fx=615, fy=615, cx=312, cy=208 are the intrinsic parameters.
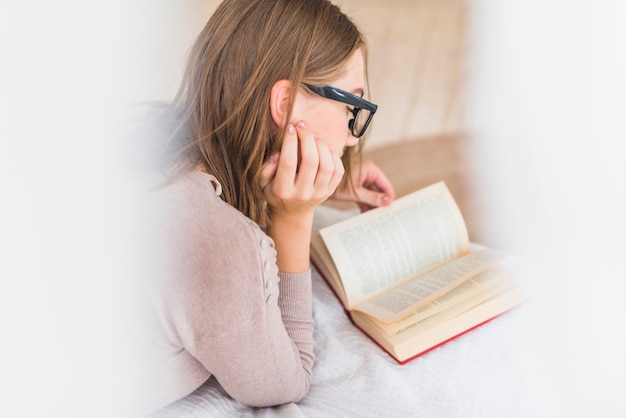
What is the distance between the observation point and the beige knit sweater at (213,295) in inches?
26.2

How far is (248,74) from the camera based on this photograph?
2.67ft

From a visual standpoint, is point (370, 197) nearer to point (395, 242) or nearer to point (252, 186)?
point (395, 242)

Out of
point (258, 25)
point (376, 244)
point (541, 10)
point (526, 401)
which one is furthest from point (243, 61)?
point (541, 10)

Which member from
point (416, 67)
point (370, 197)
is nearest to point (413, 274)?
point (370, 197)

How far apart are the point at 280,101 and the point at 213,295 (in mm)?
284

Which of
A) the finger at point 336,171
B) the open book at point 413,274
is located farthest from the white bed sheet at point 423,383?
the finger at point 336,171

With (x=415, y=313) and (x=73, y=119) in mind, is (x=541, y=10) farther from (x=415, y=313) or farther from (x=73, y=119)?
(x=73, y=119)

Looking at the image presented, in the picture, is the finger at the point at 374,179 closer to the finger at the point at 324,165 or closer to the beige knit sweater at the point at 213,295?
the finger at the point at 324,165

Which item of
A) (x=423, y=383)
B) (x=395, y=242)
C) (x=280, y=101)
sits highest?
(x=280, y=101)

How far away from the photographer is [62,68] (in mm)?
614

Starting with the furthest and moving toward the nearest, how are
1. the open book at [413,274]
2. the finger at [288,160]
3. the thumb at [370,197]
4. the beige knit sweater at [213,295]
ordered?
the thumb at [370,197]
the open book at [413,274]
the finger at [288,160]
the beige knit sweater at [213,295]

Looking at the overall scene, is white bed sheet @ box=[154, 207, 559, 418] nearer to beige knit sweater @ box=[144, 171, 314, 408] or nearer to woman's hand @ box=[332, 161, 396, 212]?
beige knit sweater @ box=[144, 171, 314, 408]

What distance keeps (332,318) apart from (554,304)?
353mm

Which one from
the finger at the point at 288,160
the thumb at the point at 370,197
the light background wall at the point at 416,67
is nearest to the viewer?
the finger at the point at 288,160
